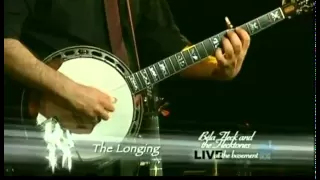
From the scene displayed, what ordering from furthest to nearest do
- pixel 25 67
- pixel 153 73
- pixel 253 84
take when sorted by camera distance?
pixel 253 84 < pixel 153 73 < pixel 25 67

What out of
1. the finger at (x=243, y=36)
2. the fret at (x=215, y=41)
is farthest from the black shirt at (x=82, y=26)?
the finger at (x=243, y=36)

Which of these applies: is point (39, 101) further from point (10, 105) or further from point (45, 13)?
point (45, 13)

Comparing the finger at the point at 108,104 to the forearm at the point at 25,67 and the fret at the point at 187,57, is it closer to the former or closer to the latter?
→ the forearm at the point at 25,67

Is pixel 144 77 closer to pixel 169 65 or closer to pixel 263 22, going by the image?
pixel 169 65

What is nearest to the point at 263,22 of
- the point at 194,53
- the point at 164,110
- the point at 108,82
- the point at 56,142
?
the point at 194,53

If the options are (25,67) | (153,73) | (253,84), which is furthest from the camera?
(253,84)

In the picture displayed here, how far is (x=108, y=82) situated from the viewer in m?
2.04

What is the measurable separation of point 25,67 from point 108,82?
11.3 inches

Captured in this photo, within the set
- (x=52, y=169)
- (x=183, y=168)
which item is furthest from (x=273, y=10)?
(x=52, y=169)

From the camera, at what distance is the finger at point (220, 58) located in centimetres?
212

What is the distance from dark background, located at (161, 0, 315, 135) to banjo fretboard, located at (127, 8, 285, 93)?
25 mm

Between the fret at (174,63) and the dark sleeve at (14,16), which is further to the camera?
the fret at (174,63)

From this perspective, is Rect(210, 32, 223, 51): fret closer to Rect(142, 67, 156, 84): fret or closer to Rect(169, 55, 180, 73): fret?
Rect(169, 55, 180, 73): fret

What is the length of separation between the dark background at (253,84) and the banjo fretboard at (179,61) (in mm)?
25
